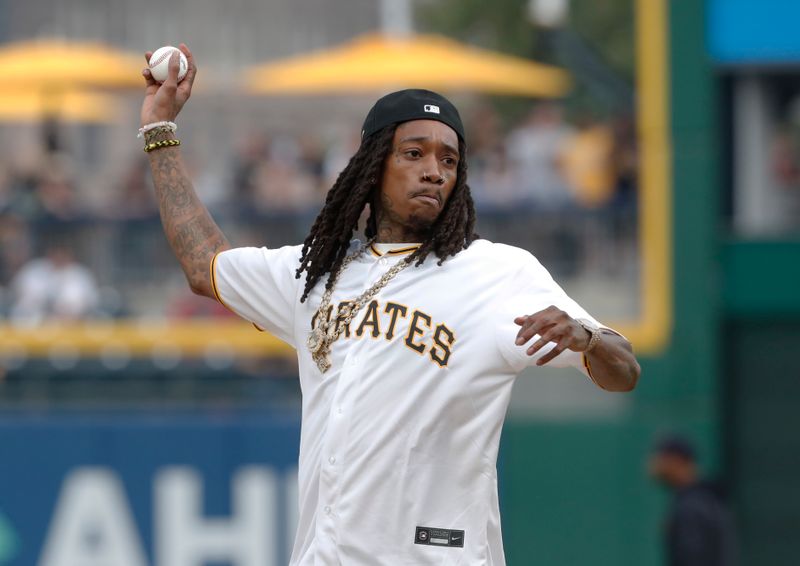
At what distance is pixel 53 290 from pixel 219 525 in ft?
7.25

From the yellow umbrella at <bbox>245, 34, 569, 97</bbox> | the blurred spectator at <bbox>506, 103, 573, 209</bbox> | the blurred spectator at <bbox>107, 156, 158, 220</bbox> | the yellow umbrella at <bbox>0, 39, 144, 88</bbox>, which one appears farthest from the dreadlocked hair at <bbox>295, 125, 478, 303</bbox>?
the yellow umbrella at <bbox>0, 39, 144, 88</bbox>

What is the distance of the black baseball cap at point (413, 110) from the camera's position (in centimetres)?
377

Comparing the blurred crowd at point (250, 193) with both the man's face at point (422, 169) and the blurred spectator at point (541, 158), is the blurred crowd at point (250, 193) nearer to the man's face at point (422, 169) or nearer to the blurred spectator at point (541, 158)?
the blurred spectator at point (541, 158)

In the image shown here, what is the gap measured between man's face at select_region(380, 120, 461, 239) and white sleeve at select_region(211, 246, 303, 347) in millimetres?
350

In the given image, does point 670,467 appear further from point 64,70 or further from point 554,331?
point 64,70

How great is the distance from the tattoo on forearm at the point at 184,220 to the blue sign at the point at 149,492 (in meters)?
5.44

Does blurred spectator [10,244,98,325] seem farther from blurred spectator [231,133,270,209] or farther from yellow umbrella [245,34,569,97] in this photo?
yellow umbrella [245,34,569,97]

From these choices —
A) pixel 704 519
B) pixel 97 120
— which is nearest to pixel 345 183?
pixel 704 519

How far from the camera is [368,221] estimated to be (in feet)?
13.1

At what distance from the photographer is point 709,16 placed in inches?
415

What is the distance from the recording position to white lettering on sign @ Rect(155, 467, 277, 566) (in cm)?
935

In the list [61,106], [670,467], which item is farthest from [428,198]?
[61,106]

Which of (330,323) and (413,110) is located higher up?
(413,110)

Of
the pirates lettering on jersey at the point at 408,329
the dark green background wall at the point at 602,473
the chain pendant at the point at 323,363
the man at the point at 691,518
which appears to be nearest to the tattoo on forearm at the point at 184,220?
the chain pendant at the point at 323,363
